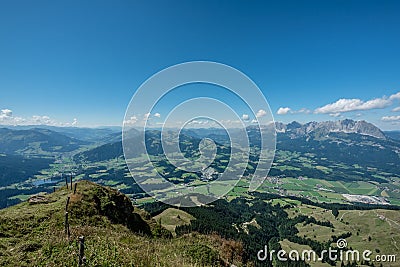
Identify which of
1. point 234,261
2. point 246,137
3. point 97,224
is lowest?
point 234,261

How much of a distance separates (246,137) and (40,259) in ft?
26.8

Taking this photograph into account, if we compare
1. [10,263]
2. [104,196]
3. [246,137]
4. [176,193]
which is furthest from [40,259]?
[176,193]

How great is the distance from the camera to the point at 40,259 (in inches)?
289

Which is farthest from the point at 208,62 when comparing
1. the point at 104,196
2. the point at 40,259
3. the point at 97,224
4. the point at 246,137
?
the point at 104,196

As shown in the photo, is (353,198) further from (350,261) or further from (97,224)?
(97,224)

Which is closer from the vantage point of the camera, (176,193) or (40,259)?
(40,259)

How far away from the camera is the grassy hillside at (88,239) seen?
7.48 m

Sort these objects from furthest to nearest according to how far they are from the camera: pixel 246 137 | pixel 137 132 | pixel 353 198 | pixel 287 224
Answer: pixel 353 198 < pixel 287 224 < pixel 137 132 < pixel 246 137

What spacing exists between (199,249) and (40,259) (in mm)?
7156

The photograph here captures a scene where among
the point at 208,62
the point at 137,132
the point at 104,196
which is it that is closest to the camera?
the point at 208,62

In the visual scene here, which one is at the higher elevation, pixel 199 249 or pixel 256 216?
pixel 199 249

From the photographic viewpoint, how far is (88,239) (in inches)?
356

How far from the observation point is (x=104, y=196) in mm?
17109

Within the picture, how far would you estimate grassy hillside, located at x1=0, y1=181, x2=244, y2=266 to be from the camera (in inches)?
294
